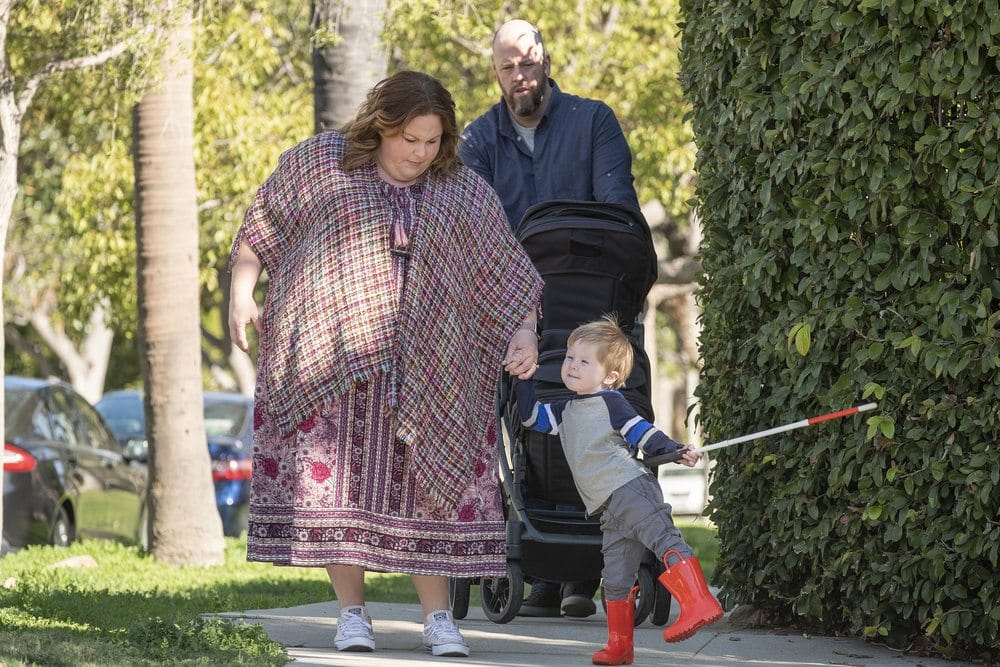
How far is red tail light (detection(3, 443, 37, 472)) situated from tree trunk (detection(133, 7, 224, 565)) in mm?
880

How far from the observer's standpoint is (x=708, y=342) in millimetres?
6418

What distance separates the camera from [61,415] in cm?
1193

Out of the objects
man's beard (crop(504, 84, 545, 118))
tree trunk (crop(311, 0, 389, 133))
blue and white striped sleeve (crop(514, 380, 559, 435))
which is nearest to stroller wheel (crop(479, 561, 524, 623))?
blue and white striped sleeve (crop(514, 380, 559, 435))

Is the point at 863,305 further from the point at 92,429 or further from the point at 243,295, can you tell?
the point at 92,429

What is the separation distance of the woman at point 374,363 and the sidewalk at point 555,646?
215 millimetres

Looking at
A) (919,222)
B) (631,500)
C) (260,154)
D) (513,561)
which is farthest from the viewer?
(260,154)

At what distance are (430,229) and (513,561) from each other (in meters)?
1.51

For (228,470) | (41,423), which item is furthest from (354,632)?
(228,470)

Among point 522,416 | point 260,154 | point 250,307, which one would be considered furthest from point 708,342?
point 260,154

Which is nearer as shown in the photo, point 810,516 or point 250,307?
point 250,307

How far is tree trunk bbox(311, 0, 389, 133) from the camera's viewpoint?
10.3m

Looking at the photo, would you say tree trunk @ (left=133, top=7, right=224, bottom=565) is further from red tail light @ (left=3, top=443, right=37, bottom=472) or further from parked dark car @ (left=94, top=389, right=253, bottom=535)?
parked dark car @ (left=94, top=389, right=253, bottom=535)

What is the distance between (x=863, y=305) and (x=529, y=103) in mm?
2114

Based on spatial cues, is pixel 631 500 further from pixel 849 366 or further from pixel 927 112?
pixel 927 112
